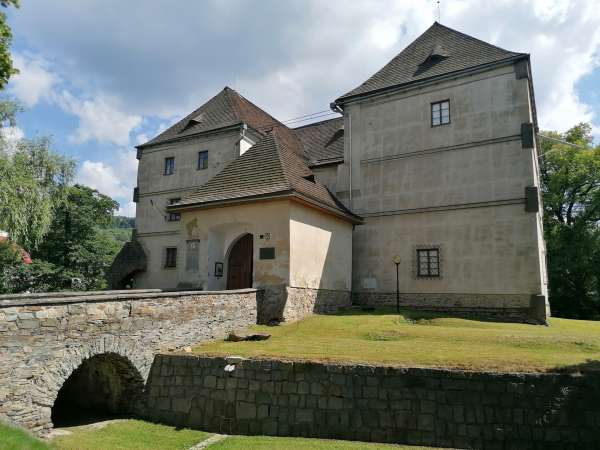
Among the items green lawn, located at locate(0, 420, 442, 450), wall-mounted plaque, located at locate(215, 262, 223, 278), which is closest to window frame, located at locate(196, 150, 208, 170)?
wall-mounted plaque, located at locate(215, 262, 223, 278)

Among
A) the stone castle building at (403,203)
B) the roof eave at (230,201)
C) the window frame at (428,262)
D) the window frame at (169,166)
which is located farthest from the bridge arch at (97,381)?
the window frame at (169,166)

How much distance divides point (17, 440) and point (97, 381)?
4.50 m

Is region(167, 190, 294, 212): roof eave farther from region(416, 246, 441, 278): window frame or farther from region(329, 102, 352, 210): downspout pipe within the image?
region(416, 246, 441, 278): window frame

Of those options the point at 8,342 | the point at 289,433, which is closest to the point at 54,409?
the point at 8,342

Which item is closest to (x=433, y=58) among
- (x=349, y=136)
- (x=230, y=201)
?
(x=349, y=136)

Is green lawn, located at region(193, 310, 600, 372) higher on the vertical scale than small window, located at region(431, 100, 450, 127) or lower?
lower

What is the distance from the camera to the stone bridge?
815 cm

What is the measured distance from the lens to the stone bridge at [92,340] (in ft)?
26.7

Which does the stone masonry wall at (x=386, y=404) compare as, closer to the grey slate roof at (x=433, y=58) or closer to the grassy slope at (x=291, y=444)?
the grassy slope at (x=291, y=444)

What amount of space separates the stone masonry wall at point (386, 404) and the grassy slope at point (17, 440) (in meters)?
3.21

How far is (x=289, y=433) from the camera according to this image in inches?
344

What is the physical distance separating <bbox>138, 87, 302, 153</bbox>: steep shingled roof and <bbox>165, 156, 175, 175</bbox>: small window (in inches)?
46.7

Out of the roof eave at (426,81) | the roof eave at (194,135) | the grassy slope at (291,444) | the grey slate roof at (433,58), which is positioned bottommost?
the grassy slope at (291,444)

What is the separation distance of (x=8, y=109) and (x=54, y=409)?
15391 mm
